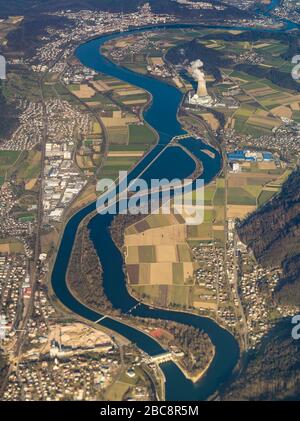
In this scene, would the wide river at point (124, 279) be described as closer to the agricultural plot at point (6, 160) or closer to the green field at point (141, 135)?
the green field at point (141, 135)

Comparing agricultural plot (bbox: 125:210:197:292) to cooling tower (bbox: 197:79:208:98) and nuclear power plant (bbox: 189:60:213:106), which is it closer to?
nuclear power plant (bbox: 189:60:213:106)

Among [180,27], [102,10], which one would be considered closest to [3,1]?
[102,10]

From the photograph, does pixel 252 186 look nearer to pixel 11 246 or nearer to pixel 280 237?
pixel 280 237

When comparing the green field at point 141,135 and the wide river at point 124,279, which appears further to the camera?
the green field at point 141,135

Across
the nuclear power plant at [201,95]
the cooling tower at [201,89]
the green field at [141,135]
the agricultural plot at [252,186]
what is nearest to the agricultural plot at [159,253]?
the agricultural plot at [252,186]

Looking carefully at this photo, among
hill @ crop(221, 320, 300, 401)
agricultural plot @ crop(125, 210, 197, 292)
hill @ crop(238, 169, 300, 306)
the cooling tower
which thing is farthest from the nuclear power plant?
hill @ crop(221, 320, 300, 401)

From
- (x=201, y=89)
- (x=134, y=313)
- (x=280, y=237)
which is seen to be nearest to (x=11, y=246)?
(x=134, y=313)

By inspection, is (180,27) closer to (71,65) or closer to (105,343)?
(71,65)

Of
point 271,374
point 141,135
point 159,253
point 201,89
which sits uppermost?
point 271,374

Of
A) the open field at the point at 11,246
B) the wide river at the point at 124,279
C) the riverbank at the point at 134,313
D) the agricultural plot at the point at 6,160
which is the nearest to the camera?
the riverbank at the point at 134,313

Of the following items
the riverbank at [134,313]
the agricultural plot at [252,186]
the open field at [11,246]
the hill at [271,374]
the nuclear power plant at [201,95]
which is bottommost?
the nuclear power plant at [201,95]
